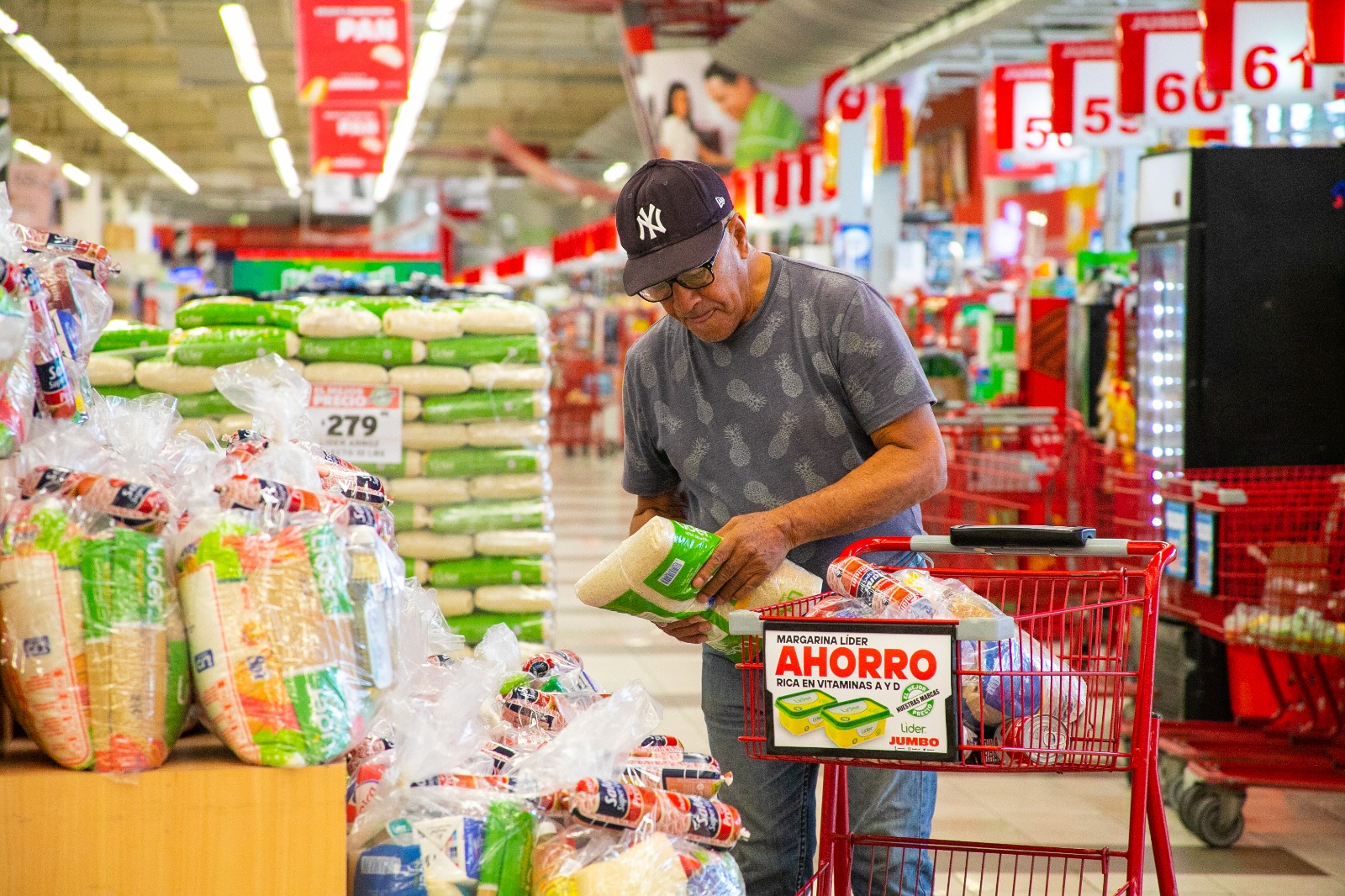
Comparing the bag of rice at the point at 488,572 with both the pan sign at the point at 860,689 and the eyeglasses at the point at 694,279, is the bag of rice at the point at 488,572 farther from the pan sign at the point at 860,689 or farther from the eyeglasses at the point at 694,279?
the pan sign at the point at 860,689

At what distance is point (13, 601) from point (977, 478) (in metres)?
5.15

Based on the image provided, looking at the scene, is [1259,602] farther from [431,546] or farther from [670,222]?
[670,222]

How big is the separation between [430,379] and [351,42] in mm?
6597

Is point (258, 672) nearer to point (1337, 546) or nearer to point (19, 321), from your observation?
point (19, 321)

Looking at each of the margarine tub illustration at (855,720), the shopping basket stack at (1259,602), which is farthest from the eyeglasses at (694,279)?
the shopping basket stack at (1259,602)

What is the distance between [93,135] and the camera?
30594mm

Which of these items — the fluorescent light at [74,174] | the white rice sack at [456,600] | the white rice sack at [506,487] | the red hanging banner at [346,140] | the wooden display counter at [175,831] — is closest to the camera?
the wooden display counter at [175,831]

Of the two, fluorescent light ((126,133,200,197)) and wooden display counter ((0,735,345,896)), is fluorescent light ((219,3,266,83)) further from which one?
fluorescent light ((126,133,200,197))

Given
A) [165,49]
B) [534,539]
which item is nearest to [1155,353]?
[534,539]

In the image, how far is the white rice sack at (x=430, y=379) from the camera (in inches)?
206

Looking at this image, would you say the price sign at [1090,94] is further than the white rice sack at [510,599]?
Yes

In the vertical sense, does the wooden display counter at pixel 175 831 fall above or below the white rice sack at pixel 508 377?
below

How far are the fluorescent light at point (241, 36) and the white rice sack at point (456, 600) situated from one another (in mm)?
8687

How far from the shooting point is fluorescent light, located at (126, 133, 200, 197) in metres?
29.0
